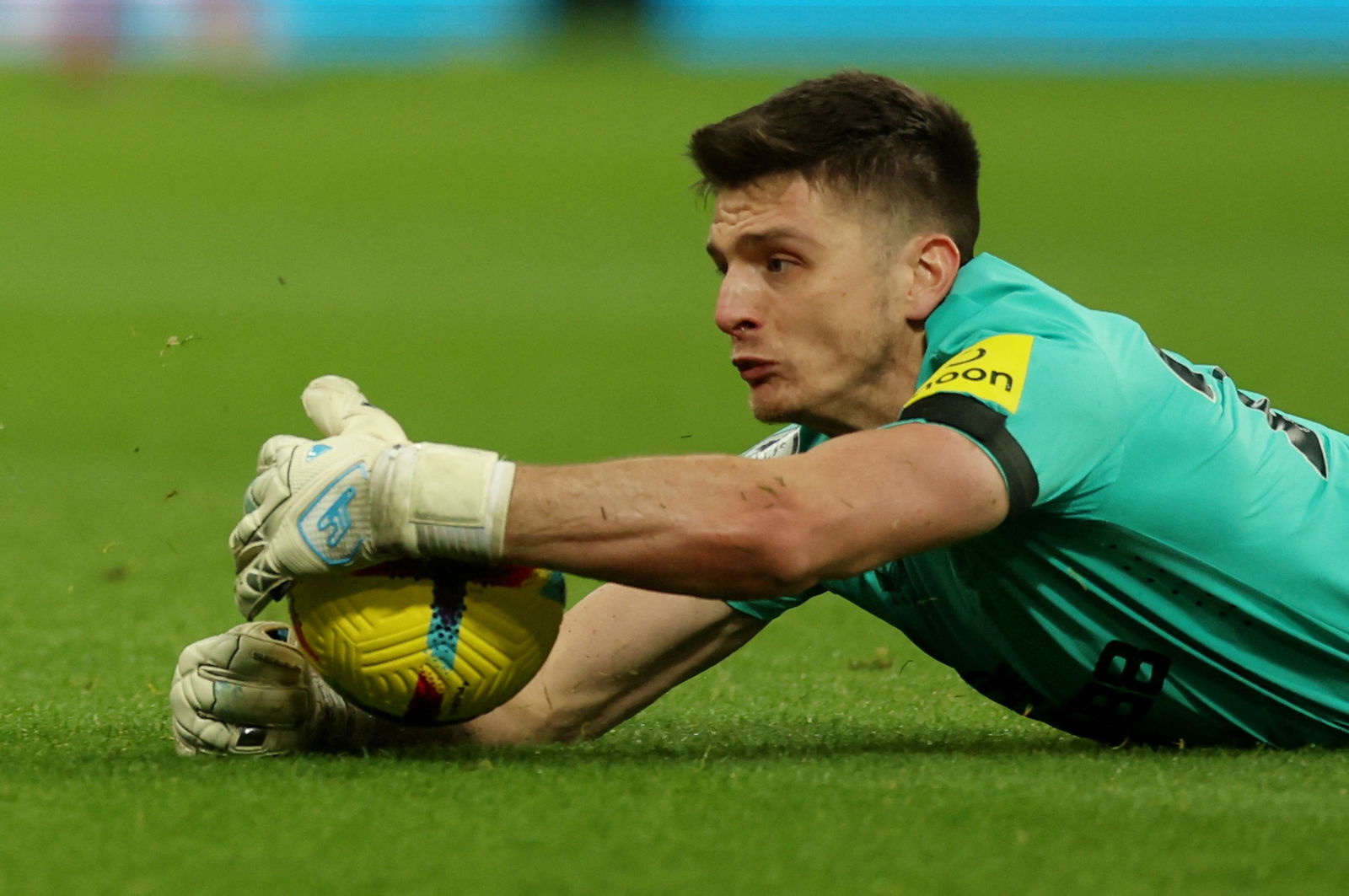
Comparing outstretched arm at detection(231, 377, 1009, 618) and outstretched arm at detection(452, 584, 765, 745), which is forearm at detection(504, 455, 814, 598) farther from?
outstretched arm at detection(452, 584, 765, 745)

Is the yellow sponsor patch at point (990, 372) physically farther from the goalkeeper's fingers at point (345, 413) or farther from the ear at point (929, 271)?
the goalkeeper's fingers at point (345, 413)

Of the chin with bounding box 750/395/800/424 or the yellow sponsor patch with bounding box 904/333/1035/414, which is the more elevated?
the yellow sponsor patch with bounding box 904/333/1035/414

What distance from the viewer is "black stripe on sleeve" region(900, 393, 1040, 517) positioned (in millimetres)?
2771

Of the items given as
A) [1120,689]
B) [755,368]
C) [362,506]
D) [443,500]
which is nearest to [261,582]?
[362,506]

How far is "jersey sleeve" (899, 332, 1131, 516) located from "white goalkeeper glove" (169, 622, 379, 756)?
114 centimetres

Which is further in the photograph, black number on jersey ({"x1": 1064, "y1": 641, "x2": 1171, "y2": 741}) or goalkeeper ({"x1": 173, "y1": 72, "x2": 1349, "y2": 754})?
black number on jersey ({"x1": 1064, "y1": 641, "x2": 1171, "y2": 741})

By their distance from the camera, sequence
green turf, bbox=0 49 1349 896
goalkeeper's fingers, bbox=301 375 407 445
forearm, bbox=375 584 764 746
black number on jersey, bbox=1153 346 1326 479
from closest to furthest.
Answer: green turf, bbox=0 49 1349 896
goalkeeper's fingers, bbox=301 375 407 445
black number on jersey, bbox=1153 346 1326 479
forearm, bbox=375 584 764 746

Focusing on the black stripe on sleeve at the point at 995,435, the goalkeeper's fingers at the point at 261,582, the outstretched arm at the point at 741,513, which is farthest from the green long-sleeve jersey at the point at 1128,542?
the goalkeeper's fingers at the point at 261,582

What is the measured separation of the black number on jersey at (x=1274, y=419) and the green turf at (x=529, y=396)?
51 centimetres

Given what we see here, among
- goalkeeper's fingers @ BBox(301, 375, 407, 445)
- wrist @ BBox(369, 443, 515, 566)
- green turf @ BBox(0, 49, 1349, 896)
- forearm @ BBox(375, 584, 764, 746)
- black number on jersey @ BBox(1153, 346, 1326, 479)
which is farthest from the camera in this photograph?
forearm @ BBox(375, 584, 764, 746)

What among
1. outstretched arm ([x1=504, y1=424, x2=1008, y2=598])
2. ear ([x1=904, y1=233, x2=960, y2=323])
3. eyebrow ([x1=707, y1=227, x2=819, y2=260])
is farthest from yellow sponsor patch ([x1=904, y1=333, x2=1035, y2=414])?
eyebrow ([x1=707, y1=227, x2=819, y2=260])

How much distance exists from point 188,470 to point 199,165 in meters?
13.3

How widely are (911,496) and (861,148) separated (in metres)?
0.78

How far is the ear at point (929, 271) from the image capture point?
3.25 metres
